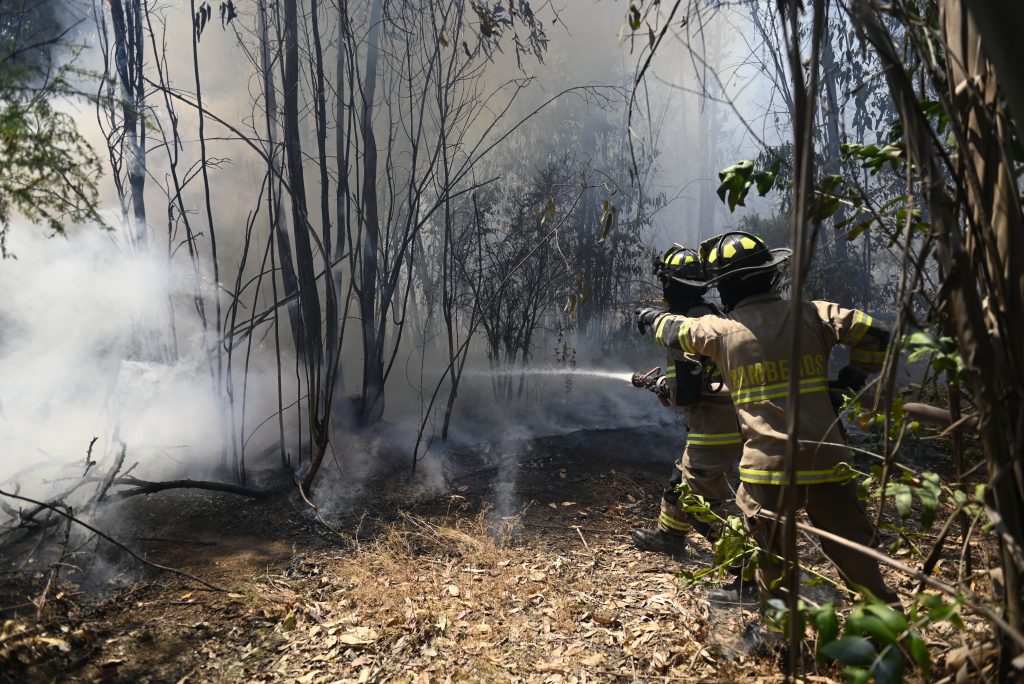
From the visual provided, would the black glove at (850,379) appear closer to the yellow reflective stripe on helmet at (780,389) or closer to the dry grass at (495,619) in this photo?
the yellow reflective stripe on helmet at (780,389)

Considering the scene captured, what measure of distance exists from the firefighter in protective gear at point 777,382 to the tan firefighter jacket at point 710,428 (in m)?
0.65

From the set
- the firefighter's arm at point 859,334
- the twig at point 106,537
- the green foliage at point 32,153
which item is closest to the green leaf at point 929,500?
the firefighter's arm at point 859,334

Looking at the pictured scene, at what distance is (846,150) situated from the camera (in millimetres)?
1467

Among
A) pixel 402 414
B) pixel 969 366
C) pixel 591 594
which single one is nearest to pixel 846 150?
pixel 969 366

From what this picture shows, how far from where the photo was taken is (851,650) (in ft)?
2.83

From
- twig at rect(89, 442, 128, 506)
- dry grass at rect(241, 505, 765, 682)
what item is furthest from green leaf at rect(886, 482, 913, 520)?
twig at rect(89, 442, 128, 506)

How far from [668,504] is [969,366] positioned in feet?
8.71

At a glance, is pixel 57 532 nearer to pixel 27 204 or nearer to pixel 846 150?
pixel 27 204

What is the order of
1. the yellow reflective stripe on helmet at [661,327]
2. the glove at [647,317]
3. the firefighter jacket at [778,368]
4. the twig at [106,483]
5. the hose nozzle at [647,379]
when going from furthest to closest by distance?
the hose nozzle at [647,379]
the twig at [106,483]
the glove at [647,317]
the yellow reflective stripe on helmet at [661,327]
the firefighter jacket at [778,368]

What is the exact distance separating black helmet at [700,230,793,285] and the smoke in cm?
379

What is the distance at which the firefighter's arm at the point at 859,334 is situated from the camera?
2.54 m

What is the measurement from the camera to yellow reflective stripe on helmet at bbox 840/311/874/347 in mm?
2535

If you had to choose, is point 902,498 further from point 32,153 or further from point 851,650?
→ point 32,153

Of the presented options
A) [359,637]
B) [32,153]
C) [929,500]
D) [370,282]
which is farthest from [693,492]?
[32,153]
